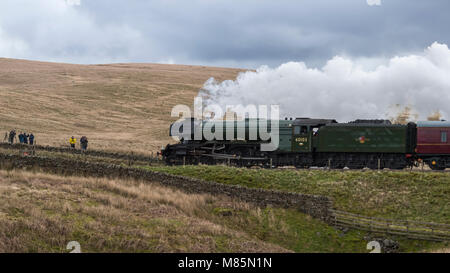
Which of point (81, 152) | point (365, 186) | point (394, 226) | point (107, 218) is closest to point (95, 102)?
point (81, 152)

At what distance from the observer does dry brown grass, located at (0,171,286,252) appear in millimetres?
17031

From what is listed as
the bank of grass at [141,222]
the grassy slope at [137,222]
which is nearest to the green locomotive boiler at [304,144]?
the bank of grass at [141,222]

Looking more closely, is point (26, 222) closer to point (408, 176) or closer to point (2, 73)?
point (408, 176)

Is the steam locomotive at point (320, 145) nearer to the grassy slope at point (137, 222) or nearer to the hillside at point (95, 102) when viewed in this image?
the grassy slope at point (137, 222)

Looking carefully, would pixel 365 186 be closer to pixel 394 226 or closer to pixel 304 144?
pixel 394 226

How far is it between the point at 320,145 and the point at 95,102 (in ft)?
207

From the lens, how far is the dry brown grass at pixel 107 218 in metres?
17.0

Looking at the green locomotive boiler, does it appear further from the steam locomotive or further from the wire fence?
the wire fence

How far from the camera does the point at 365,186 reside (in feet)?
88.4

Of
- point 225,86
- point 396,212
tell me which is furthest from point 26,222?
point 225,86

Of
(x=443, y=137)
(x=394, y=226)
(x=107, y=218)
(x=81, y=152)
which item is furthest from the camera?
(x=81, y=152)

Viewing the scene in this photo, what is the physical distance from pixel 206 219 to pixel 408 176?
40.8 ft

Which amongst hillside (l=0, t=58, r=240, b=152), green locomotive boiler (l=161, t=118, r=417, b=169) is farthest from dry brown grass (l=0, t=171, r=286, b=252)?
hillside (l=0, t=58, r=240, b=152)

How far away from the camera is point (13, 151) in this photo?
129 ft
